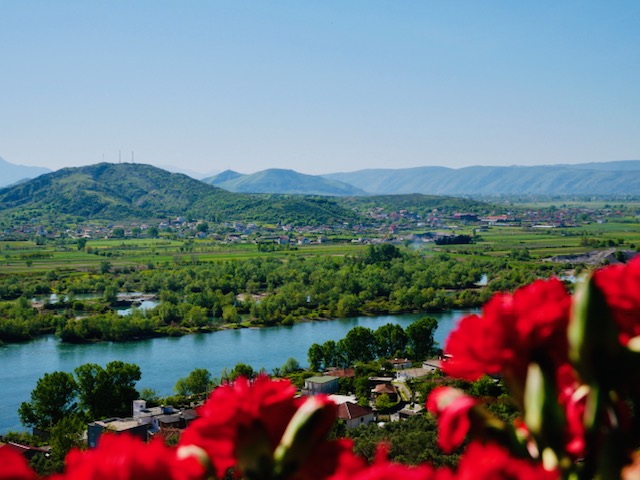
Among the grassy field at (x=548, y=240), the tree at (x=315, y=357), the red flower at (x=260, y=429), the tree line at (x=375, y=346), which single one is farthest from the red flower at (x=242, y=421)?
the grassy field at (x=548, y=240)

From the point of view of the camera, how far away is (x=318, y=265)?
2633cm

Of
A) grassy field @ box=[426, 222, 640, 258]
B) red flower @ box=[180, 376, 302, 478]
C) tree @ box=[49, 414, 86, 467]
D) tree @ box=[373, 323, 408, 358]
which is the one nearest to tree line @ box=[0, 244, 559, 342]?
grassy field @ box=[426, 222, 640, 258]

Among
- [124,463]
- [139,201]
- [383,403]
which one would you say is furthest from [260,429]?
[139,201]

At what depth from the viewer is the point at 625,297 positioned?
0.56 metres

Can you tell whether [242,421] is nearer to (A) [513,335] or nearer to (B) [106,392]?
(A) [513,335]

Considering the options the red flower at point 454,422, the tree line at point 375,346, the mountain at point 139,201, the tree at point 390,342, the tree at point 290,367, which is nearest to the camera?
the red flower at point 454,422

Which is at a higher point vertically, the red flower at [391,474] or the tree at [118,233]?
the red flower at [391,474]

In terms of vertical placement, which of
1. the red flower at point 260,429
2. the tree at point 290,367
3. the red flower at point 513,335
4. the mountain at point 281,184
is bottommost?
the tree at point 290,367

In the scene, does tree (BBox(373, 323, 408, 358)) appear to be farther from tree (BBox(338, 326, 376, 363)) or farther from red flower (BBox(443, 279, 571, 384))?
red flower (BBox(443, 279, 571, 384))

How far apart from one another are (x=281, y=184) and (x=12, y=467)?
481 feet

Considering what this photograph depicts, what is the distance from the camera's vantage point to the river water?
39.9 ft

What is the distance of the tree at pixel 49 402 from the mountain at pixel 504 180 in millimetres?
140849

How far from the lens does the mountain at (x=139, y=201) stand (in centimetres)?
5316

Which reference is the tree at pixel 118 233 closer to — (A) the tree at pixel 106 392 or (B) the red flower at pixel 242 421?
(A) the tree at pixel 106 392
